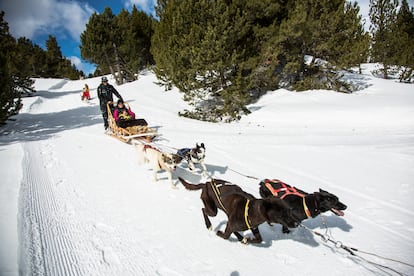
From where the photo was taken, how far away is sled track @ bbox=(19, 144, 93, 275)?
9.34 ft

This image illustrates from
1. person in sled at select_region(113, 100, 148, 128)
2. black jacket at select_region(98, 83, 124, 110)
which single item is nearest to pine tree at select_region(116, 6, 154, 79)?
black jacket at select_region(98, 83, 124, 110)

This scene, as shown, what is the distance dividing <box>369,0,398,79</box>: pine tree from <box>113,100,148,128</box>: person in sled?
70.4 ft

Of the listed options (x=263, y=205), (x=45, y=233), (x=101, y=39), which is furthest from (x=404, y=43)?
(x=101, y=39)

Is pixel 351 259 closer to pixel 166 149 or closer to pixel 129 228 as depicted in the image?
pixel 129 228

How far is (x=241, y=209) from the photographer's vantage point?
10.00ft

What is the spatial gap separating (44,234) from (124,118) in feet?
17.5

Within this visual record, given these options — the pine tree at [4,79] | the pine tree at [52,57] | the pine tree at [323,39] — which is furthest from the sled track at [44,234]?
the pine tree at [52,57]

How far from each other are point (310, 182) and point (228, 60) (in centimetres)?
791

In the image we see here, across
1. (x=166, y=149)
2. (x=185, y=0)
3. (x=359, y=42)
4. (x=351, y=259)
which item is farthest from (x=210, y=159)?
(x=359, y=42)

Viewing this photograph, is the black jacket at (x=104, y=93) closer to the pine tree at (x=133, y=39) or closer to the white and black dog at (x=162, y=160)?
the white and black dog at (x=162, y=160)

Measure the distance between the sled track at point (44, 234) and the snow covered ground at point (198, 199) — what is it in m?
0.02

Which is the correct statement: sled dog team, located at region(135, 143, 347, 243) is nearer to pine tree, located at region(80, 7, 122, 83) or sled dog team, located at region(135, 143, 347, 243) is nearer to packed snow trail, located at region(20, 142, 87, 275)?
packed snow trail, located at region(20, 142, 87, 275)

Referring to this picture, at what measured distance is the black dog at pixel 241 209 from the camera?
2705 millimetres

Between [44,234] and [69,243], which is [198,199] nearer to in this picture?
[69,243]
